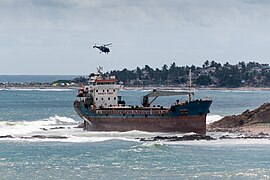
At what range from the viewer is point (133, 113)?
6962 centimetres

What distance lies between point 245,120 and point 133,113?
1162 centimetres

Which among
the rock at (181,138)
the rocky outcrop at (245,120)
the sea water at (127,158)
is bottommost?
the sea water at (127,158)

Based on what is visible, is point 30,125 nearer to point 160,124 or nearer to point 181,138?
point 160,124

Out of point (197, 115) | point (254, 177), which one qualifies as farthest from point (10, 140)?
point (254, 177)

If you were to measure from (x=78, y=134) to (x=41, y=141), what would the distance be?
22.9 feet

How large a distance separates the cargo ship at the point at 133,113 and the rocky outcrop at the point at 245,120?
5053 mm

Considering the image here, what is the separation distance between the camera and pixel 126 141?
6400 centimetres

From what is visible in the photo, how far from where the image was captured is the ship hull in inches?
2699

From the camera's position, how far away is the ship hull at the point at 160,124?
225 ft

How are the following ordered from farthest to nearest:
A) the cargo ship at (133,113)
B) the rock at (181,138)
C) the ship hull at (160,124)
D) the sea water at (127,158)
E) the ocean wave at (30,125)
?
1. the ocean wave at (30,125)
2. the ship hull at (160,124)
3. the cargo ship at (133,113)
4. the rock at (181,138)
5. the sea water at (127,158)

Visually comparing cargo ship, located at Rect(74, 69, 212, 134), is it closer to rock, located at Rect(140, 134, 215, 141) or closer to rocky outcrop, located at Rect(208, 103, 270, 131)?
rock, located at Rect(140, 134, 215, 141)

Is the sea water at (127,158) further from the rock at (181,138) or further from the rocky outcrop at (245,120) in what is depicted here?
the rocky outcrop at (245,120)

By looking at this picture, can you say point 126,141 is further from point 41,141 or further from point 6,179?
point 6,179

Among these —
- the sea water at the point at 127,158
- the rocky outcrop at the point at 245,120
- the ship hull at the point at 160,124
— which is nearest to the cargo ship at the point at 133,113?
the ship hull at the point at 160,124
